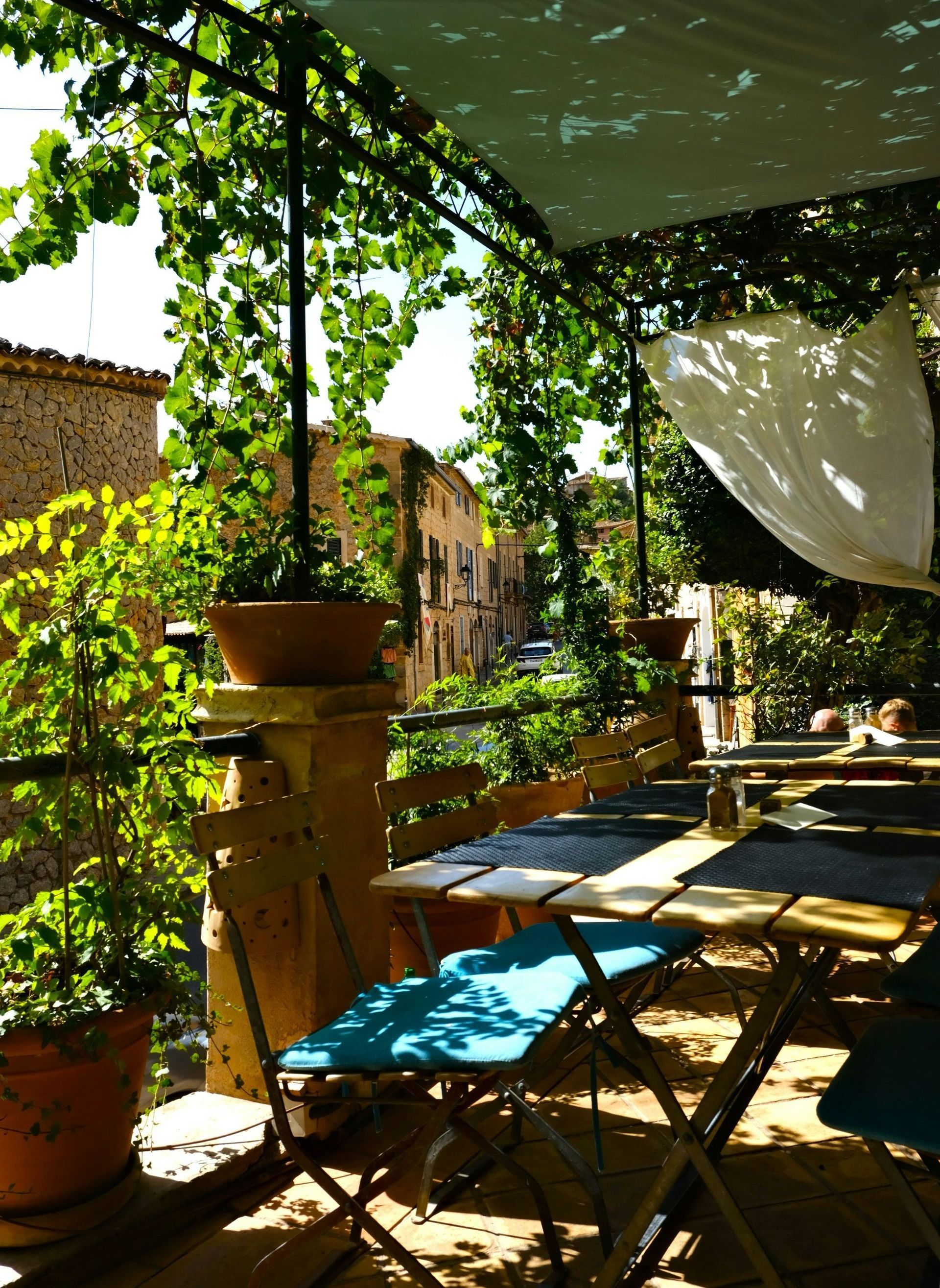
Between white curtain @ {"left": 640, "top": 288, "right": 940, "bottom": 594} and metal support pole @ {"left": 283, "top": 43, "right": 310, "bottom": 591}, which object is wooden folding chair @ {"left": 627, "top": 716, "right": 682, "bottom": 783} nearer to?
white curtain @ {"left": 640, "top": 288, "right": 940, "bottom": 594}

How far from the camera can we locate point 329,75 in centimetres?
274

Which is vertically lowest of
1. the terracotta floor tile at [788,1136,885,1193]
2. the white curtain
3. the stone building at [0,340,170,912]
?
the terracotta floor tile at [788,1136,885,1193]

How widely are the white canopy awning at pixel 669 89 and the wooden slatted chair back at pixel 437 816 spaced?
1.81 meters

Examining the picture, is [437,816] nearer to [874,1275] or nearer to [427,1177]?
[427,1177]

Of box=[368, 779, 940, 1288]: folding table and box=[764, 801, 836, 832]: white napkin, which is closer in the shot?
box=[368, 779, 940, 1288]: folding table

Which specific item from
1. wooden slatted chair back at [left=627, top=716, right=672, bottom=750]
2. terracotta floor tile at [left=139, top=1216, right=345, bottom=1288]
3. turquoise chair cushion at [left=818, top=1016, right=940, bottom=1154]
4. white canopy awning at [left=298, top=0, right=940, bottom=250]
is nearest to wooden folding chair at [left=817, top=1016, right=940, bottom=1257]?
turquoise chair cushion at [left=818, top=1016, right=940, bottom=1154]

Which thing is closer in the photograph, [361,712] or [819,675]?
[361,712]

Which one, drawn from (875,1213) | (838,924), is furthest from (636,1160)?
(838,924)

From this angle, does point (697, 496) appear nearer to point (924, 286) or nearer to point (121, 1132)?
point (924, 286)

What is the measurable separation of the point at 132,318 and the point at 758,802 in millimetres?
2408

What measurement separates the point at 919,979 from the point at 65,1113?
168cm

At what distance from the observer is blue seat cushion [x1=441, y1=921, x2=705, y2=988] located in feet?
6.52

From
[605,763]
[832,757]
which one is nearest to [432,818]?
[605,763]

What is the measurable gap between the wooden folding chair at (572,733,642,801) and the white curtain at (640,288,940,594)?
4.00 ft
